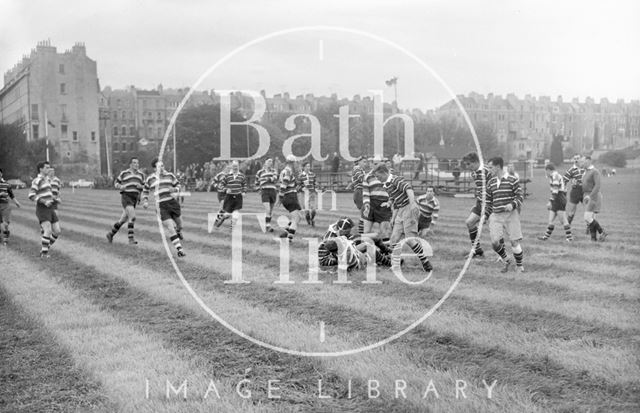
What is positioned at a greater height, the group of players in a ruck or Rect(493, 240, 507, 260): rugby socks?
the group of players in a ruck

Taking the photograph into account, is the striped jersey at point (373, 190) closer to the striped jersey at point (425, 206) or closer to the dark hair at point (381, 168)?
the dark hair at point (381, 168)

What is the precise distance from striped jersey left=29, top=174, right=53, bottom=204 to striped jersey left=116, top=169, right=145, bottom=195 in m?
2.60

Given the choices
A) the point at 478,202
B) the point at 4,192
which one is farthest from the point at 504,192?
the point at 4,192

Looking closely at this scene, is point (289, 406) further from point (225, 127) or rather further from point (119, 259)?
point (119, 259)

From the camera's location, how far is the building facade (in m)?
24.0

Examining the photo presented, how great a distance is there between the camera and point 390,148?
7375 cm

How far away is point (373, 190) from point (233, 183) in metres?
7.31

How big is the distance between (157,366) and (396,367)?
2403 mm

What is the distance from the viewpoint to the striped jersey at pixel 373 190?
14.0 metres

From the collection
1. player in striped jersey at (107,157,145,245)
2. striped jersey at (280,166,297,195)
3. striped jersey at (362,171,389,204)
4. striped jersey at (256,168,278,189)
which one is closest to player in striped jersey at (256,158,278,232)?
striped jersey at (256,168,278,189)

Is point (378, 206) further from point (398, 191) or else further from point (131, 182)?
point (131, 182)

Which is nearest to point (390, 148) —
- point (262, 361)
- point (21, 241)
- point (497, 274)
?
point (21, 241)

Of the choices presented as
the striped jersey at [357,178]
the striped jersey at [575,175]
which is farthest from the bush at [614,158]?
the striped jersey at [357,178]

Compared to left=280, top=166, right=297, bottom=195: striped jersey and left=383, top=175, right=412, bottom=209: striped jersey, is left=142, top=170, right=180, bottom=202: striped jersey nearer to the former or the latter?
left=280, top=166, right=297, bottom=195: striped jersey
